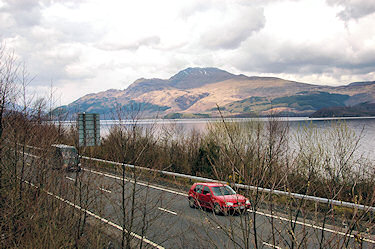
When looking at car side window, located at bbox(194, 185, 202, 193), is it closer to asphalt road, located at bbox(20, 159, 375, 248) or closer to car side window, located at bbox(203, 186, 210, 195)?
car side window, located at bbox(203, 186, 210, 195)

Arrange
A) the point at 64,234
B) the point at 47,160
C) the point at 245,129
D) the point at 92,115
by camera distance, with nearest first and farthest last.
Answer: the point at 64,234 → the point at 47,160 → the point at 92,115 → the point at 245,129

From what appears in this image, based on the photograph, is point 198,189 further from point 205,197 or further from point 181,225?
point 181,225

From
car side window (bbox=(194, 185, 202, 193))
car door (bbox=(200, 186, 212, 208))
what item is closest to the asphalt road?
car door (bbox=(200, 186, 212, 208))

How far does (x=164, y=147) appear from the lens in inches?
990

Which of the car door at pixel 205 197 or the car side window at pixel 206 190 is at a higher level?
the car side window at pixel 206 190

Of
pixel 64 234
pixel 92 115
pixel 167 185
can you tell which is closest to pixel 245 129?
pixel 167 185

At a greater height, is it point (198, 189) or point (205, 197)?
point (198, 189)

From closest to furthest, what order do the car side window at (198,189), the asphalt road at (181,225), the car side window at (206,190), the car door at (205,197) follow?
the asphalt road at (181,225)
the car door at (205,197)
the car side window at (206,190)
the car side window at (198,189)

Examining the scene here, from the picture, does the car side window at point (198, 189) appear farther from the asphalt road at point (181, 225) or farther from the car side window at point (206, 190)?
the asphalt road at point (181, 225)

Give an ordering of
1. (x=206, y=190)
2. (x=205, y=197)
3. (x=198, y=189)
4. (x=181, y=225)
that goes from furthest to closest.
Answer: (x=198, y=189)
(x=206, y=190)
(x=205, y=197)
(x=181, y=225)

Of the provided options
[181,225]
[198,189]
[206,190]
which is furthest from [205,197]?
[181,225]

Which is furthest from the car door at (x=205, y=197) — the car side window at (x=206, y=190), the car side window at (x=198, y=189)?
the car side window at (x=198, y=189)

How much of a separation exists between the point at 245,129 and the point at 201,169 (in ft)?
14.3

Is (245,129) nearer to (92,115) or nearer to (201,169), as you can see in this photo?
(201,169)
